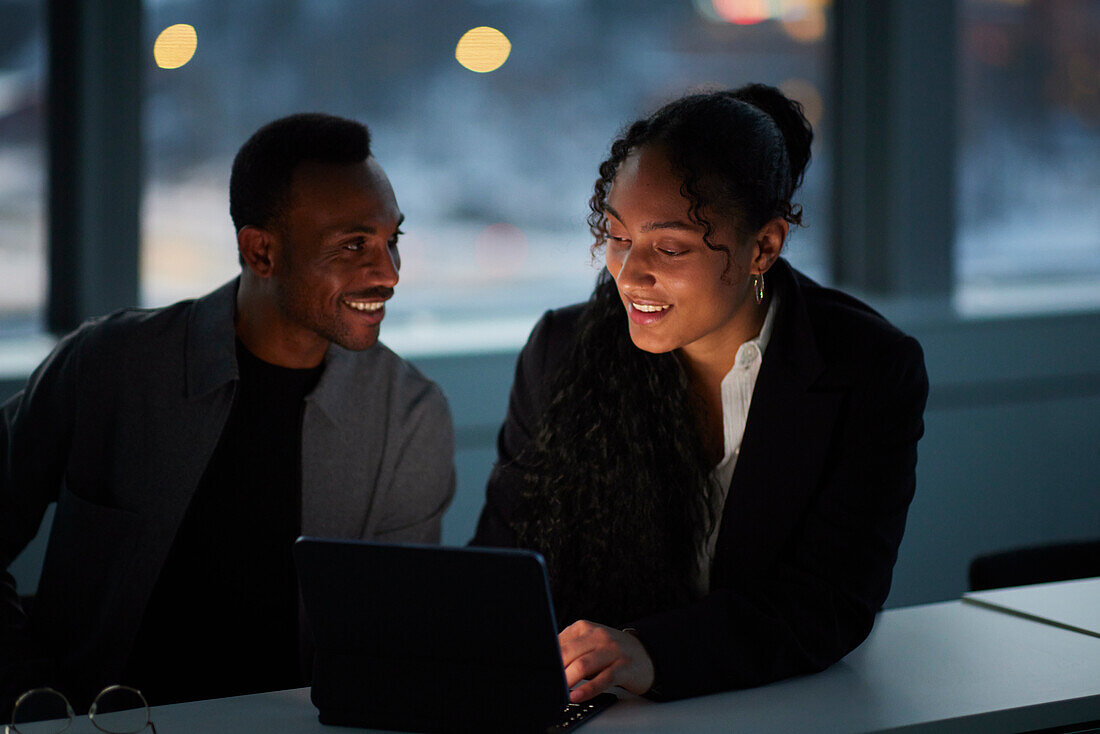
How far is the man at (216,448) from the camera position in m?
1.87

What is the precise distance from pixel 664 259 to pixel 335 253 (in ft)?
1.90

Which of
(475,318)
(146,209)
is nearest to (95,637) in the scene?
(146,209)

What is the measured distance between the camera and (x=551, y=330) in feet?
6.63

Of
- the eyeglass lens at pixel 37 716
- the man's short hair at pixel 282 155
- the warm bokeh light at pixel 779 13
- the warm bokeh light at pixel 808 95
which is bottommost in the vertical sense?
the eyeglass lens at pixel 37 716

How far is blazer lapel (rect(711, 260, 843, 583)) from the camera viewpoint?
69.1 inches

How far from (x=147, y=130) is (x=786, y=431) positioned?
81.7 inches

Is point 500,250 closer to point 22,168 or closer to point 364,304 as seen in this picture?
point 22,168

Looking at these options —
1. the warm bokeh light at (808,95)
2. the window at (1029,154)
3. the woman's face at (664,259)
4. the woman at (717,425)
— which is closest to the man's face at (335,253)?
the woman at (717,425)

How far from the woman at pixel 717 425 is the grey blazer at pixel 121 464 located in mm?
298

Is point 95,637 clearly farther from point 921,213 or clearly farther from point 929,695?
point 921,213

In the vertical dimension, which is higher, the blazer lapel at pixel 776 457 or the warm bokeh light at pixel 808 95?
the warm bokeh light at pixel 808 95

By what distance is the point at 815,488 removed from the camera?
69.2 inches

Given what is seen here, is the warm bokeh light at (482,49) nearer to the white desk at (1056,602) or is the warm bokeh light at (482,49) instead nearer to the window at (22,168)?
the window at (22,168)

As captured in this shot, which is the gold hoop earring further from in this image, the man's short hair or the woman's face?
the man's short hair
